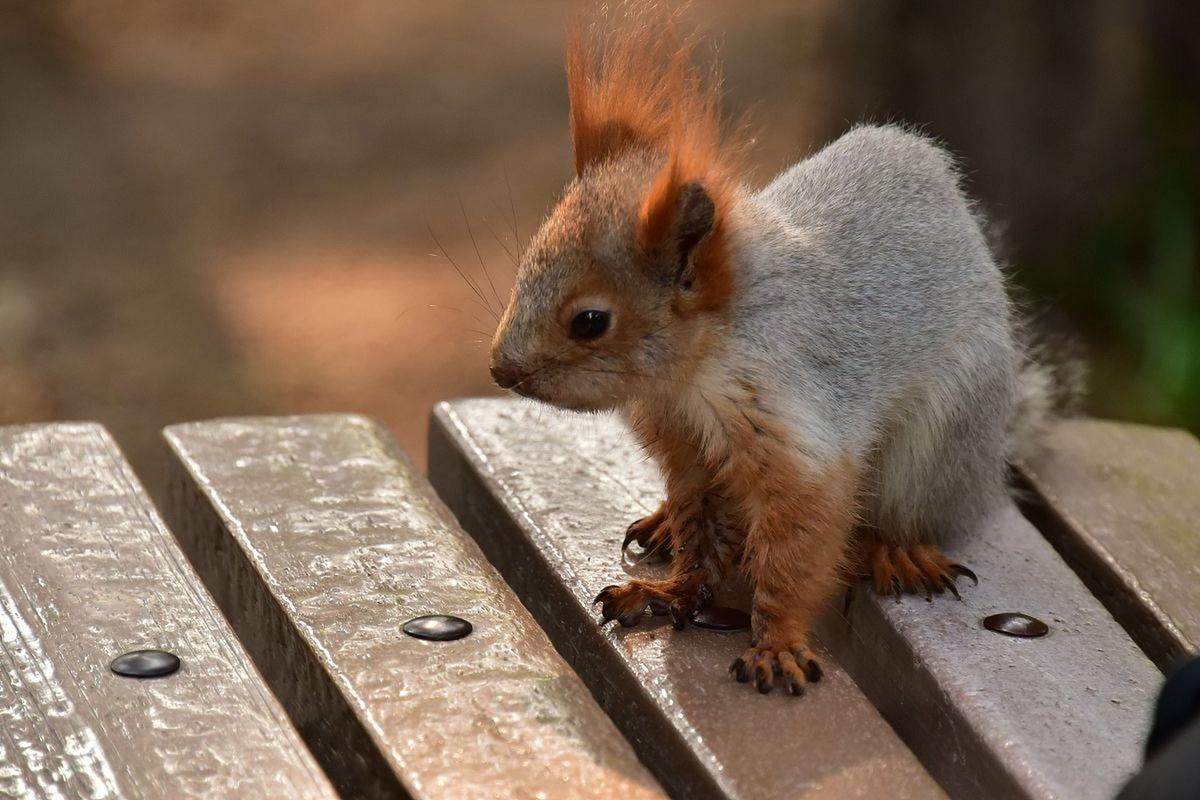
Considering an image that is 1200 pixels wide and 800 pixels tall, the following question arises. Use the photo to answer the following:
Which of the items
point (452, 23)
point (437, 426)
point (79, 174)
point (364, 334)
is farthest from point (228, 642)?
point (452, 23)

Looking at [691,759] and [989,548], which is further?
[989,548]

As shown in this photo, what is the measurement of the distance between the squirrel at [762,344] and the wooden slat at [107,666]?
0.42 metres

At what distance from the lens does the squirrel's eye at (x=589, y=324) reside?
1675mm

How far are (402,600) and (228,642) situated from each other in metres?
0.19

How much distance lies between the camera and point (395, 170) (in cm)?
516

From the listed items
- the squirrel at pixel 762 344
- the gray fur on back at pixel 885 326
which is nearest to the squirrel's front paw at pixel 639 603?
the squirrel at pixel 762 344

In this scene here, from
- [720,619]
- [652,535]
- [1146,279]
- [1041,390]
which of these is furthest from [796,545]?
[1146,279]

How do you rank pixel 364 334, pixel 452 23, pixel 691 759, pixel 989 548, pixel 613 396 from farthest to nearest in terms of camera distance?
pixel 452 23
pixel 364 334
pixel 989 548
pixel 613 396
pixel 691 759

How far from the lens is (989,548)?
1.89m

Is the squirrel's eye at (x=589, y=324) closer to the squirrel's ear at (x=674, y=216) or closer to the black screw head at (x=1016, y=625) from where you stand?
the squirrel's ear at (x=674, y=216)

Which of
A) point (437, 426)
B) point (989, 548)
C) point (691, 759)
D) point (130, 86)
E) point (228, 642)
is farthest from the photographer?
point (130, 86)

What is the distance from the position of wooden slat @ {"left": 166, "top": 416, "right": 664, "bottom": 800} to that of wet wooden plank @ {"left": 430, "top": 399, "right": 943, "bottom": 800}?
0.09 metres

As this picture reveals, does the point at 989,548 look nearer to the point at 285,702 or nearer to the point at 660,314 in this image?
the point at 660,314

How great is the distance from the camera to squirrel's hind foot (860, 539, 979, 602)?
5.70 ft
